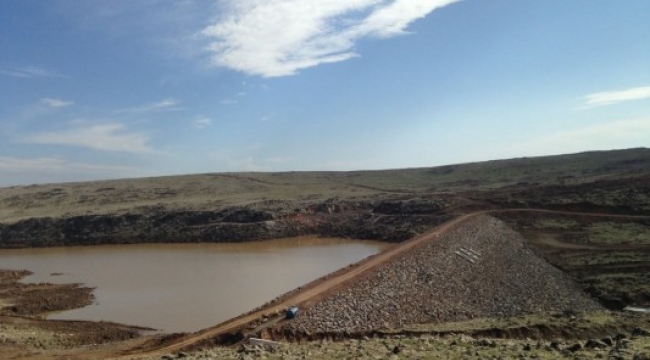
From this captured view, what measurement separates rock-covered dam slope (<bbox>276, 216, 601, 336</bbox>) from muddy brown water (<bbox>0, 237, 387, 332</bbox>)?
699cm

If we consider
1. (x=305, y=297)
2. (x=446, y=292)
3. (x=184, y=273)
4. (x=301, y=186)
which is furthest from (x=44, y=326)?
(x=301, y=186)

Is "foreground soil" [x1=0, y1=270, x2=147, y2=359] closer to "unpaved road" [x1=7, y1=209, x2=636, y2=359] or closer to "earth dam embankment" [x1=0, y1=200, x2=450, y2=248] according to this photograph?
"unpaved road" [x1=7, y1=209, x2=636, y2=359]

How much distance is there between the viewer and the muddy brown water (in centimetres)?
2794

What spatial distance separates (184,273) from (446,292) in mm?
21096

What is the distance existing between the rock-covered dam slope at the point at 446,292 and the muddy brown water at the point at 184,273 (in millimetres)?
6991

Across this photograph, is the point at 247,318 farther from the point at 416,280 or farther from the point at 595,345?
the point at 595,345

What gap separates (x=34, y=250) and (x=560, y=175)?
225 ft

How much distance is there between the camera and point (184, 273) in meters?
39.3

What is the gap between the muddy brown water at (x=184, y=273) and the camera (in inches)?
1100

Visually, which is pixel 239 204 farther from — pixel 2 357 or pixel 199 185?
pixel 2 357

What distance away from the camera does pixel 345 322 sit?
1997 centimetres

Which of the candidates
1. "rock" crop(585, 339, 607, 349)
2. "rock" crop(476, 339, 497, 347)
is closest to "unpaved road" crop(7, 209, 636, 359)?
"rock" crop(476, 339, 497, 347)

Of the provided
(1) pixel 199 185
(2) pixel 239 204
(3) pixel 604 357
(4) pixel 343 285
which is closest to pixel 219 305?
(4) pixel 343 285

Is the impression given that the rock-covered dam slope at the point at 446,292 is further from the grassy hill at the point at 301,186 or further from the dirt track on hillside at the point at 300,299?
the grassy hill at the point at 301,186
